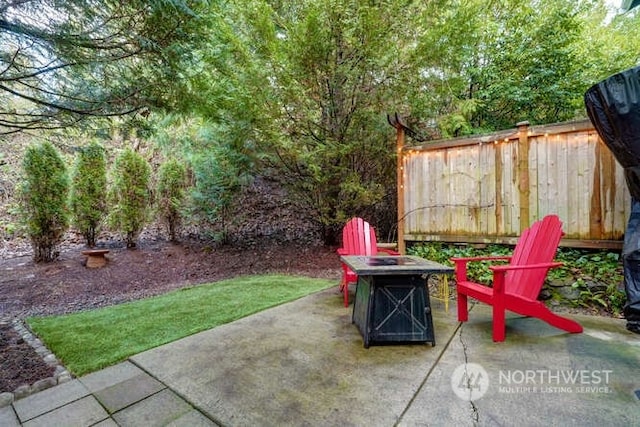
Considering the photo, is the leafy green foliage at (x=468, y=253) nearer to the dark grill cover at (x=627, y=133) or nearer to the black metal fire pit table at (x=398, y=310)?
the dark grill cover at (x=627, y=133)

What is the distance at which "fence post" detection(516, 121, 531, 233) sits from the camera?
3473 mm

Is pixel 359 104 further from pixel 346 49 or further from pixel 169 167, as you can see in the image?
pixel 169 167

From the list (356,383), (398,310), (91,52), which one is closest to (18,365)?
(356,383)

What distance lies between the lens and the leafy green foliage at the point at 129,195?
547 centimetres

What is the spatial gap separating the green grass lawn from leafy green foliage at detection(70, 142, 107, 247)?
2.65 meters

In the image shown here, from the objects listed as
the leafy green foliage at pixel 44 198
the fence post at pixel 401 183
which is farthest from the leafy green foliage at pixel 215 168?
the fence post at pixel 401 183

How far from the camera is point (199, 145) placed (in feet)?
18.1

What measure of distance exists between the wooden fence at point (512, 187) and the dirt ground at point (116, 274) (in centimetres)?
180

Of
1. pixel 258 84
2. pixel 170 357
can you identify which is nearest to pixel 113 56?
pixel 258 84

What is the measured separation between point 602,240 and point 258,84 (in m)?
4.39

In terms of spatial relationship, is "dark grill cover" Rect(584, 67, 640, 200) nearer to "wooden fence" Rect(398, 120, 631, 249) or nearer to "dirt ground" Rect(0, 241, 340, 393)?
"wooden fence" Rect(398, 120, 631, 249)

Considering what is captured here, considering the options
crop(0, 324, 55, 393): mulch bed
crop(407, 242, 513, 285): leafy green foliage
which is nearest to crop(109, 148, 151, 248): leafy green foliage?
crop(0, 324, 55, 393): mulch bed

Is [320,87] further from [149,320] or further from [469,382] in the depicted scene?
[469,382]

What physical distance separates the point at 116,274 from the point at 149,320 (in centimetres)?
221
